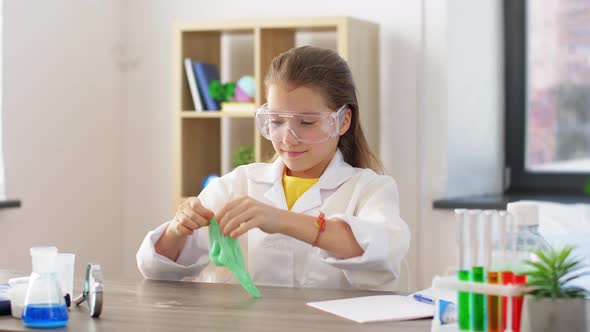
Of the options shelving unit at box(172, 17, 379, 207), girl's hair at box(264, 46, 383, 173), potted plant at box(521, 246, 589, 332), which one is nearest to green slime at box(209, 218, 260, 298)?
girl's hair at box(264, 46, 383, 173)

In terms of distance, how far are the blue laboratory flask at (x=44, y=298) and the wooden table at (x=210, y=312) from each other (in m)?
0.03

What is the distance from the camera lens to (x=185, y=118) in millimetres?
4238

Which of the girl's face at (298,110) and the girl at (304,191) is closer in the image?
the girl at (304,191)

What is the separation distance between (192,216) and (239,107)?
204 cm

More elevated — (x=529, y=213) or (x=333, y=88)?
(x=333, y=88)

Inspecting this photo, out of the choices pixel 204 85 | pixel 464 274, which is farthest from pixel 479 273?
pixel 204 85

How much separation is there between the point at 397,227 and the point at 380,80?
2013 millimetres

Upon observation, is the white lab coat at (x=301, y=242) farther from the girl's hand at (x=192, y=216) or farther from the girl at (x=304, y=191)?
the girl's hand at (x=192, y=216)

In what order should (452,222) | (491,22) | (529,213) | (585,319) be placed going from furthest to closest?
(491,22) → (452,222) → (529,213) → (585,319)

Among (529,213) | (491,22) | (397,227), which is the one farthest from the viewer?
(491,22)

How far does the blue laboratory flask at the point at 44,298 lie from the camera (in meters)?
1.70

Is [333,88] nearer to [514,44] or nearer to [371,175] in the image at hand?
[371,175]

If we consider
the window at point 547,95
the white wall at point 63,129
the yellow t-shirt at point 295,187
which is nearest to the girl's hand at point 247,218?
the yellow t-shirt at point 295,187

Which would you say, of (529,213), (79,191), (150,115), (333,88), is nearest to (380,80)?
(150,115)
